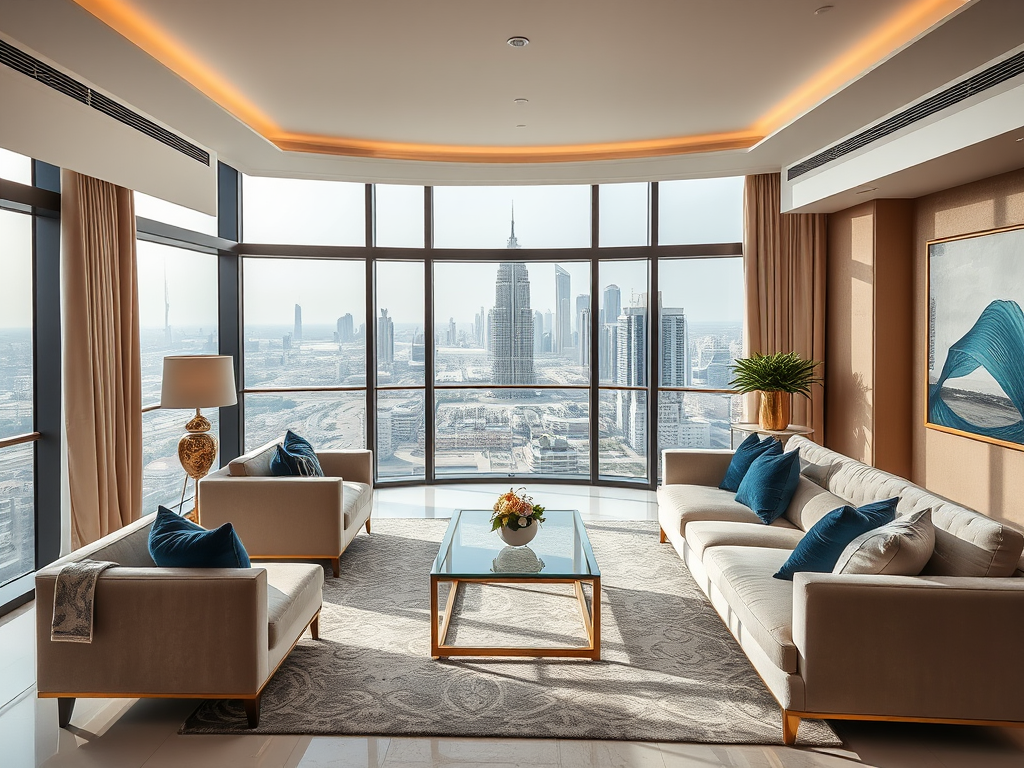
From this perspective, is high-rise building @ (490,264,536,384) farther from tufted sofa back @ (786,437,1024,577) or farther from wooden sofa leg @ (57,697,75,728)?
wooden sofa leg @ (57,697,75,728)

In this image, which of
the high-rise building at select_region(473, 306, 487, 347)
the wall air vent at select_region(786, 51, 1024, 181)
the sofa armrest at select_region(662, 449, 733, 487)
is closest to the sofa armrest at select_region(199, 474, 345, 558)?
the sofa armrest at select_region(662, 449, 733, 487)

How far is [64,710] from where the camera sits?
2809 millimetres

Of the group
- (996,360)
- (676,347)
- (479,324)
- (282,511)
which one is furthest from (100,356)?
(996,360)

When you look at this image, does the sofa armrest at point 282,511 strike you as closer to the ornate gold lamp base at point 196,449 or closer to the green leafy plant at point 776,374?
the ornate gold lamp base at point 196,449

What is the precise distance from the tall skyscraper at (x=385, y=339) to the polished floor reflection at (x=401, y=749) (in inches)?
178

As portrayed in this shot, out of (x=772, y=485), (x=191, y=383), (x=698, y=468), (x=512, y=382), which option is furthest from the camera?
(x=512, y=382)

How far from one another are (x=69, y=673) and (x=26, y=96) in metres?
2.65

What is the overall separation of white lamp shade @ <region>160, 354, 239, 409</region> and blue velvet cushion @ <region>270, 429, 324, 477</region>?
54 cm

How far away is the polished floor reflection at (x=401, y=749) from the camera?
2.59 meters

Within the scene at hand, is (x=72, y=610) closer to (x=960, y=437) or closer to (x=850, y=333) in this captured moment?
(x=960, y=437)

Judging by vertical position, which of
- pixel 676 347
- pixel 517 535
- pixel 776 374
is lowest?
pixel 517 535

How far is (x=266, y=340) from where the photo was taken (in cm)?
691

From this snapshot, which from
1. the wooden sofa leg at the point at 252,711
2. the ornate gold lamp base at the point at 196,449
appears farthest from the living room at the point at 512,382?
the ornate gold lamp base at the point at 196,449

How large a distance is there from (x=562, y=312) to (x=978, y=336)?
11.9ft
